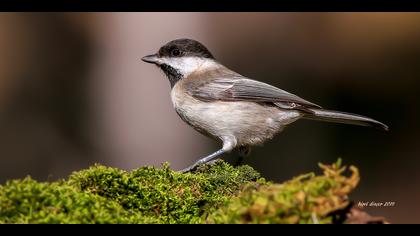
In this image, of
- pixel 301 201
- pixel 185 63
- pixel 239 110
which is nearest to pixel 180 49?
pixel 185 63

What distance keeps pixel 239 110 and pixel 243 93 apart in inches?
7.4

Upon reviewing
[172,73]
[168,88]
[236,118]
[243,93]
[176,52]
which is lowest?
[168,88]

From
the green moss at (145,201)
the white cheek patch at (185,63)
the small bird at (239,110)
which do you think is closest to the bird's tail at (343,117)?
the small bird at (239,110)

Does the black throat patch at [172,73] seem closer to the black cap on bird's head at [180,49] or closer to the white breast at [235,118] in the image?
the black cap on bird's head at [180,49]

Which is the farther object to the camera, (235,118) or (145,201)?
(235,118)

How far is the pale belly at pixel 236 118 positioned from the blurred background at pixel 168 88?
4028 millimetres

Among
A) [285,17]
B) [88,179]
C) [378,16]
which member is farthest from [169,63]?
[378,16]

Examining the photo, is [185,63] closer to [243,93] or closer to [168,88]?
[243,93]

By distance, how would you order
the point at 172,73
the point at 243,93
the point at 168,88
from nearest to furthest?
the point at 243,93 → the point at 172,73 → the point at 168,88

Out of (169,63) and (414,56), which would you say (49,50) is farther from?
(414,56)

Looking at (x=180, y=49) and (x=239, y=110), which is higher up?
(x=180, y=49)

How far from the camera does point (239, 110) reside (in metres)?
5.13

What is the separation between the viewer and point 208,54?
5.79 meters

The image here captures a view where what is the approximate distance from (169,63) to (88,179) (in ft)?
9.58
